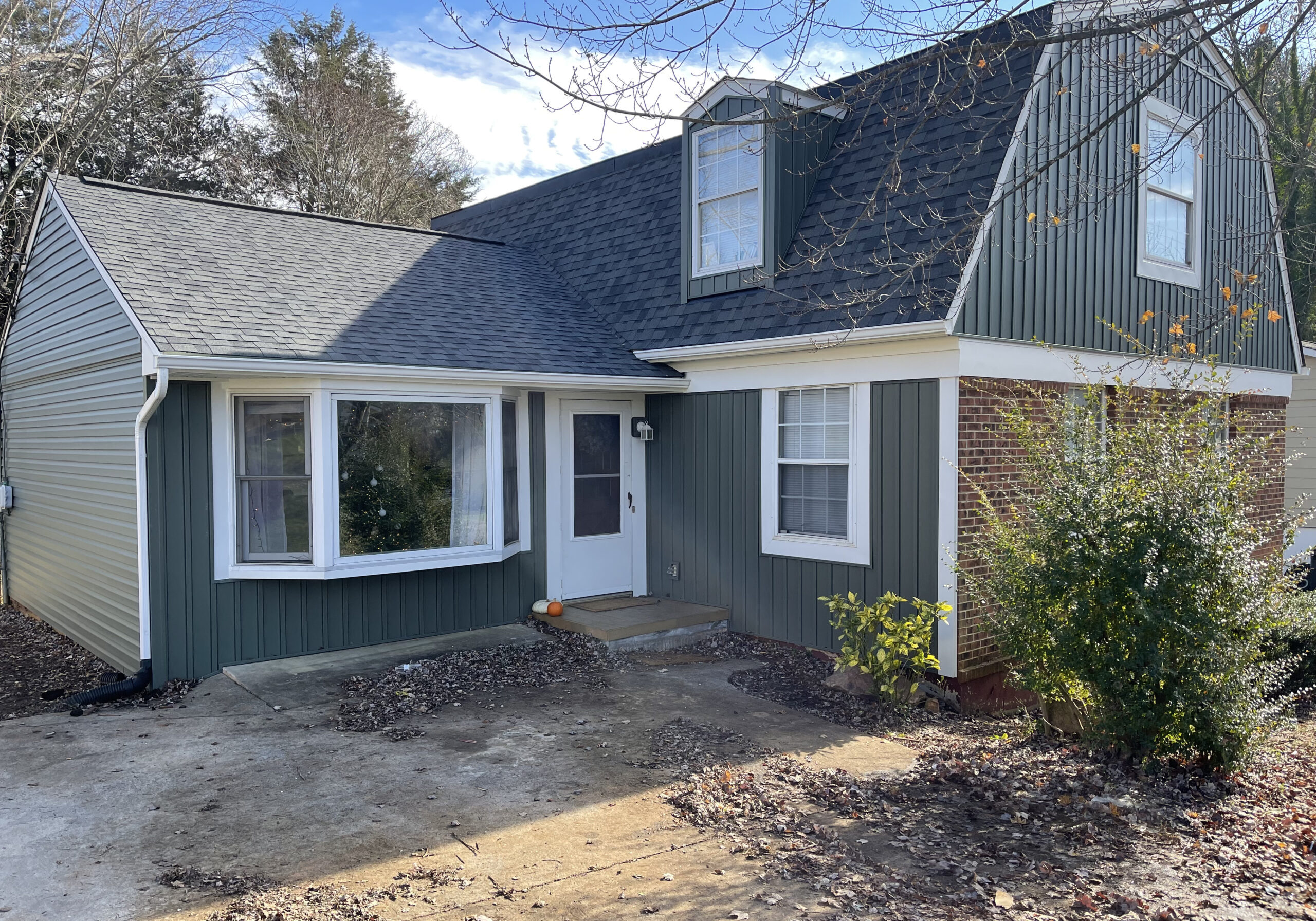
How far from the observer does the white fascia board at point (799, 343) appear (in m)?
7.33

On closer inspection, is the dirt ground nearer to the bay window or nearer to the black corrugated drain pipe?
the black corrugated drain pipe

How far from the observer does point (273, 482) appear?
25.9 feet

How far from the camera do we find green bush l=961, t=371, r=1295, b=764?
503 centimetres

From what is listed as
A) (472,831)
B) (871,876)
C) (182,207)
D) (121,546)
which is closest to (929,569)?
(871,876)

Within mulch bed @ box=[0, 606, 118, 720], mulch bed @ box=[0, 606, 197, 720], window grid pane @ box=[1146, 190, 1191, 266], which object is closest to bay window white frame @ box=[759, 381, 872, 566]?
window grid pane @ box=[1146, 190, 1191, 266]

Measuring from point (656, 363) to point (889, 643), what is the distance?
423 centimetres

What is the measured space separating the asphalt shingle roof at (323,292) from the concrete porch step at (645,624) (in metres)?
2.40

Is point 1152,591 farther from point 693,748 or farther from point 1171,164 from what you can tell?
point 1171,164

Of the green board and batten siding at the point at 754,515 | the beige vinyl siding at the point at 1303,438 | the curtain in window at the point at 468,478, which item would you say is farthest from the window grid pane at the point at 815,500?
the beige vinyl siding at the point at 1303,438

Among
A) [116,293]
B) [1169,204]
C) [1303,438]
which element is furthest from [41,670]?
[1303,438]

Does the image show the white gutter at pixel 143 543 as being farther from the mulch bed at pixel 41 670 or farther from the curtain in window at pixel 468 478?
the curtain in window at pixel 468 478

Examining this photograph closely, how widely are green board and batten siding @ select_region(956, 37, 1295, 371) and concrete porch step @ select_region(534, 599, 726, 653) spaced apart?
3.77 metres

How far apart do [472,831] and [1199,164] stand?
10.0 m

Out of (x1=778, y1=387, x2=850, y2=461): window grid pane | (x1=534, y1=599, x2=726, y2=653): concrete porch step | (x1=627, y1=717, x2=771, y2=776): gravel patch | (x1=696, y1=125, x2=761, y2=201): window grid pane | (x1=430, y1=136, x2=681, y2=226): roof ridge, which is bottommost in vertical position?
(x1=627, y1=717, x2=771, y2=776): gravel patch
